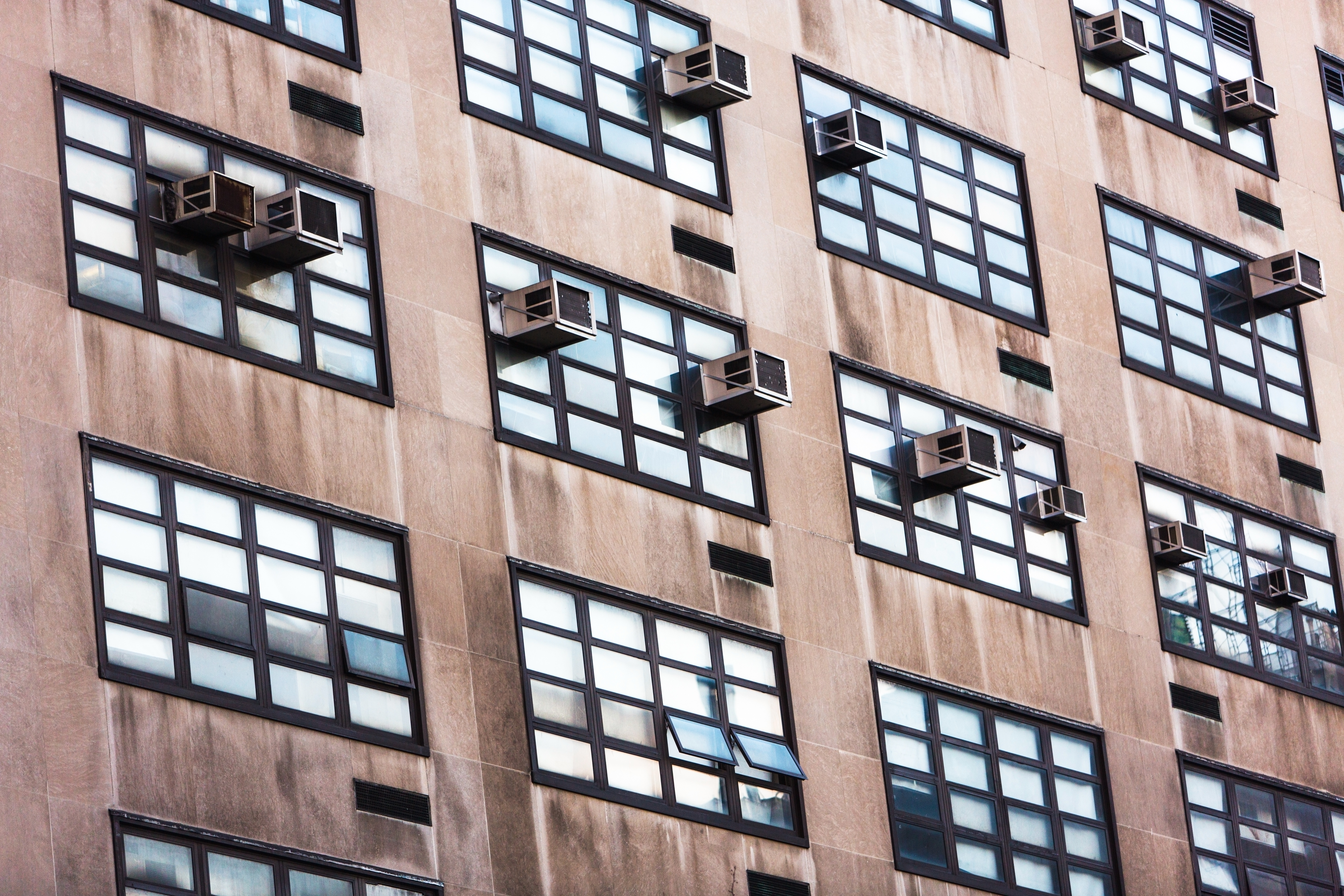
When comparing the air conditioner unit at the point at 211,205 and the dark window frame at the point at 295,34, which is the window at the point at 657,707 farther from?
the dark window frame at the point at 295,34

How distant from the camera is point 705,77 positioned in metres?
33.0

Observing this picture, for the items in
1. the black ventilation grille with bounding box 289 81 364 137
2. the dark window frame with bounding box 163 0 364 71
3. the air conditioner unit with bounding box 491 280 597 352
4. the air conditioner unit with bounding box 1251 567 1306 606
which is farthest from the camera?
the air conditioner unit with bounding box 1251 567 1306 606

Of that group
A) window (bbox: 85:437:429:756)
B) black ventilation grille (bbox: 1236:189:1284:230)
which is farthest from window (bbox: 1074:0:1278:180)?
window (bbox: 85:437:429:756)

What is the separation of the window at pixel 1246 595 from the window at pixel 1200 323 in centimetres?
Answer: 148

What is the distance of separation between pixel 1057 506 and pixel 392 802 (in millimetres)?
10626

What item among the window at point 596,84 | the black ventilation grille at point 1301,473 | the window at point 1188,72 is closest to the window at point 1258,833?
the black ventilation grille at point 1301,473

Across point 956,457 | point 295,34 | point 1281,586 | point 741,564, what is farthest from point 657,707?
point 1281,586

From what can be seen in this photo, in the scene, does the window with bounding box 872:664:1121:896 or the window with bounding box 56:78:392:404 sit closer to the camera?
the window with bounding box 56:78:392:404

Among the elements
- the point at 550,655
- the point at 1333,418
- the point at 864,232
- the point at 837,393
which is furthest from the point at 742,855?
the point at 1333,418

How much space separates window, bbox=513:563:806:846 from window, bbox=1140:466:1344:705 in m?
7.00

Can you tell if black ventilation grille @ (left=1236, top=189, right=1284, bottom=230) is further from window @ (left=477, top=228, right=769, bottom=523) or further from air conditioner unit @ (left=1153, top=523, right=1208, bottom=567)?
window @ (left=477, top=228, right=769, bottom=523)

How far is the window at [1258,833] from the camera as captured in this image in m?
35.3

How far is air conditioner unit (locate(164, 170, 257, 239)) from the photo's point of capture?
90.2 ft

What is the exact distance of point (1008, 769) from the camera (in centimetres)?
3331
